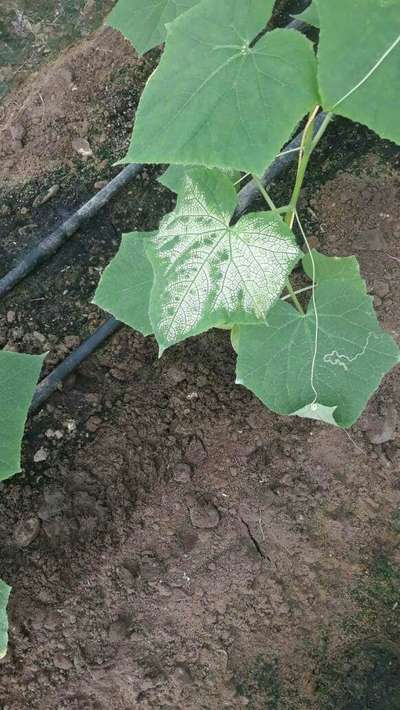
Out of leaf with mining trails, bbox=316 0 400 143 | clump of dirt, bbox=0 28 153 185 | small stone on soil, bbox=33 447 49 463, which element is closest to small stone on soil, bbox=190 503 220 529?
small stone on soil, bbox=33 447 49 463

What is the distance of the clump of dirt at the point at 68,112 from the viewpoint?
388 centimetres

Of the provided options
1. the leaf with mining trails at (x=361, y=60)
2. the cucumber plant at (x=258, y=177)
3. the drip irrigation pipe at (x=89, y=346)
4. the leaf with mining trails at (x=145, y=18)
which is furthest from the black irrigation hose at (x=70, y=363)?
the leaf with mining trails at (x=361, y=60)

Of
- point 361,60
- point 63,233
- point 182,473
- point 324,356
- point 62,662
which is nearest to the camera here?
point 361,60

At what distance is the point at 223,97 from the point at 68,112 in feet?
7.68

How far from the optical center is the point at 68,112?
156 inches

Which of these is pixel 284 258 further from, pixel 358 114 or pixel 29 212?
pixel 29 212

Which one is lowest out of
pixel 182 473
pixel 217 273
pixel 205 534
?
pixel 205 534

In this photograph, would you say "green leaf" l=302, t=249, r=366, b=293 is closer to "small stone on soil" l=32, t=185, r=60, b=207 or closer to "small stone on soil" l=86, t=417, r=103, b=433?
"small stone on soil" l=86, t=417, r=103, b=433

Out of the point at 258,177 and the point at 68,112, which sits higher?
the point at 258,177

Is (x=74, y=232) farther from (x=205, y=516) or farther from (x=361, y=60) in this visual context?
(x=361, y=60)

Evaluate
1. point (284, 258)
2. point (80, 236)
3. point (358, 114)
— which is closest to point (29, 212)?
point (80, 236)

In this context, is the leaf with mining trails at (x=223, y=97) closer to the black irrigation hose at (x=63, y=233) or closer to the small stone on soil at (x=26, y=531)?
the black irrigation hose at (x=63, y=233)

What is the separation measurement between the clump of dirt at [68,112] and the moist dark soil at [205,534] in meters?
1.20

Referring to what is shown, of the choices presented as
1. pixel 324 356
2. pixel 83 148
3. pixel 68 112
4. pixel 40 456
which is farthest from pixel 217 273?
pixel 68 112
